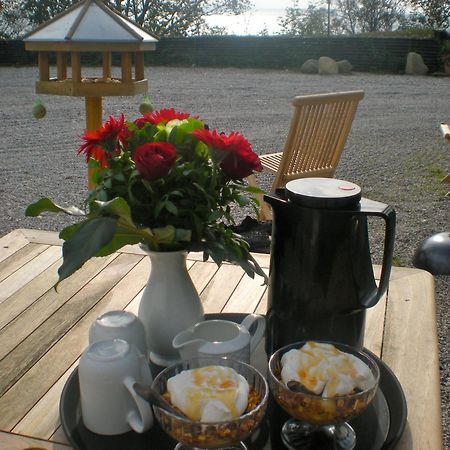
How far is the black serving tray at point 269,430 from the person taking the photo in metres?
0.79

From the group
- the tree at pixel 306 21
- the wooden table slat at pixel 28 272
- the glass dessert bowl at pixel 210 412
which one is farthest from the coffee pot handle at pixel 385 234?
the tree at pixel 306 21

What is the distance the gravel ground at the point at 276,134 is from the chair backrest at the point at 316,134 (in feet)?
1.58

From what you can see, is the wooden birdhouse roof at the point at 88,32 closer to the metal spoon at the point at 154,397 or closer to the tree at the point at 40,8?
the metal spoon at the point at 154,397

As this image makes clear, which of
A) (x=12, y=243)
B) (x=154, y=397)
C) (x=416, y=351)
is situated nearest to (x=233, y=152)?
(x=154, y=397)

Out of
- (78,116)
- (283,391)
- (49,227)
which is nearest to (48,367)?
(283,391)

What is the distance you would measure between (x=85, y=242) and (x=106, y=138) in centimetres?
18

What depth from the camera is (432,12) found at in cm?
1279

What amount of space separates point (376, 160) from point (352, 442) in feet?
14.2

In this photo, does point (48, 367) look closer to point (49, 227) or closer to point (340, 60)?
point (49, 227)

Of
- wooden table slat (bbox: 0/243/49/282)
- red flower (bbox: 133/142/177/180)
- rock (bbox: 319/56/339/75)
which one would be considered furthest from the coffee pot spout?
rock (bbox: 319/56/339/75)

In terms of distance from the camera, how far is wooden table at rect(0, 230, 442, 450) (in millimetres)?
883

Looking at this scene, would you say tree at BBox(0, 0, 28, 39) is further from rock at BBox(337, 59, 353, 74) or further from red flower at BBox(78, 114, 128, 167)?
red flower at BBox(78, 114, 128, 167)

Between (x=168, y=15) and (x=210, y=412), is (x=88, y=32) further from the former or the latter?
(x=168, y=15)

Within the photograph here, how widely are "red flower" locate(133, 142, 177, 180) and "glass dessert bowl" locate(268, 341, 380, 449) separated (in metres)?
0.28
